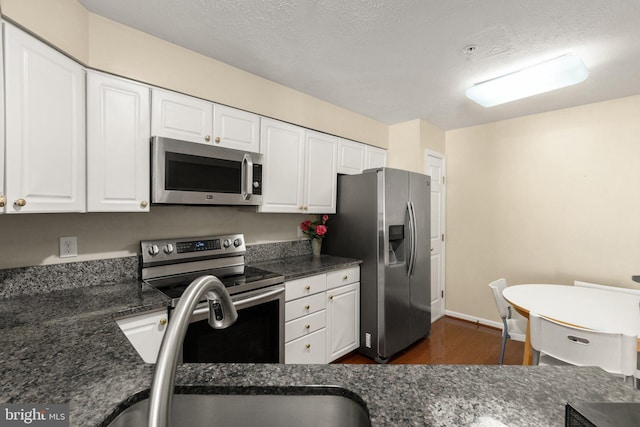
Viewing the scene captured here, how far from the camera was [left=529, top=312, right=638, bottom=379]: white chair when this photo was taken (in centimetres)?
143

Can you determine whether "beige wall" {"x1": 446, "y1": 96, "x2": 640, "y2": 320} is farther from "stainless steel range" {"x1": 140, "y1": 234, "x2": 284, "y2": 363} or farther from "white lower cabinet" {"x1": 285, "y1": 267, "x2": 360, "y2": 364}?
"stainless steel range" {"x1": 140, "y1": 234, "x2": 284, "y2": 363}

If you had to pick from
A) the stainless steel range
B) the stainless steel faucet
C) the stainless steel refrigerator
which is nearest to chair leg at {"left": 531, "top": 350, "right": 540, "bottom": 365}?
the stainless steel refrigerator

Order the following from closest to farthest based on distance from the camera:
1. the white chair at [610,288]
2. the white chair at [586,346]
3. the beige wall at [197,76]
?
the white chair at [586,346] < the beige wall at [197,76] < the white chair at [610,288]

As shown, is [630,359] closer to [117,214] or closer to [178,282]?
[178,282]

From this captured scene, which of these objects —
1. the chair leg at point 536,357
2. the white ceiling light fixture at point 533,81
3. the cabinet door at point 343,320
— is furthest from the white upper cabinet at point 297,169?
the chair leg at point 536,357

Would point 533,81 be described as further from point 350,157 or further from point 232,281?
point 232,281

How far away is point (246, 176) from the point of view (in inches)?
85.2

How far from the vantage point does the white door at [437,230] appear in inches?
142

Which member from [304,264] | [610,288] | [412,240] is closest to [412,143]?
[412,240]

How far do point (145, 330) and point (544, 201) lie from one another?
3.72 metres

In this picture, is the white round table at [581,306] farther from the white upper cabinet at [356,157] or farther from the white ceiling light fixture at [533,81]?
the white upper cabinet at [356,157]

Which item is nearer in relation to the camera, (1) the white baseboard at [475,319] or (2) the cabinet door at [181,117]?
(2) the cabinet door at [181,117]

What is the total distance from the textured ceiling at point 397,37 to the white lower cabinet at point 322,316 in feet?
5.35

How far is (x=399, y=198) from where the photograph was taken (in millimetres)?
2758
